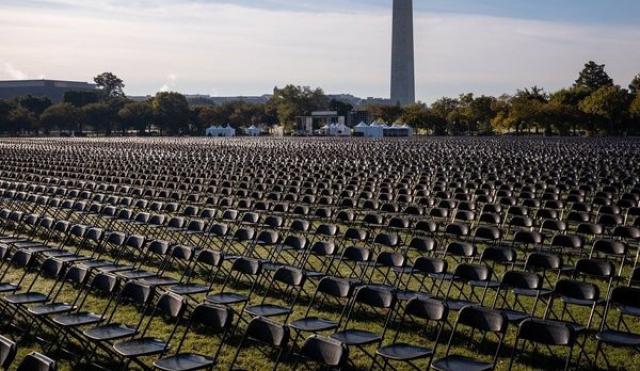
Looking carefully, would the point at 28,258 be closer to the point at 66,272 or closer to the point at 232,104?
the point at 66,272

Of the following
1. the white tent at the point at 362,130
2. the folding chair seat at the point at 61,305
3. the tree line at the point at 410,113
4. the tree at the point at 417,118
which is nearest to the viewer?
the folding chair seat at the point at 61,305

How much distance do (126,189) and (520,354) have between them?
43.7ft

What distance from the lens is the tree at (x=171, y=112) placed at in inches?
4097

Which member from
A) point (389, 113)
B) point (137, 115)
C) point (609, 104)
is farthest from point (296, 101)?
point (609, 104)

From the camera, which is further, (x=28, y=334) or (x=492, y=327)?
(x=28, y=334)

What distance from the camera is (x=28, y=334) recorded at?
739cm

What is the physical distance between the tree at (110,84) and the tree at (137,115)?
1741 inches

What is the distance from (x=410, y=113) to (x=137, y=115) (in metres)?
41.1

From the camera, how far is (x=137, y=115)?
102438 mm

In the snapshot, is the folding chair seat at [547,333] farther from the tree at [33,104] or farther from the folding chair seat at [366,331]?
the tree at [33,104]

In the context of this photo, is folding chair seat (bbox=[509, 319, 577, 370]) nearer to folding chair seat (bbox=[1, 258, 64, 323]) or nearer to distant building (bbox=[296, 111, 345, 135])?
folding chair seat (bbox=[1, 258, 64, 323])

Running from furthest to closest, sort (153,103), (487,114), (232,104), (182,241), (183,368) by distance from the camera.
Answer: (232,104)
(153,103)
(487,114)
(182,241)
(183,368)

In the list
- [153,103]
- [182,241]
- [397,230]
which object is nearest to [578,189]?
[397,230]

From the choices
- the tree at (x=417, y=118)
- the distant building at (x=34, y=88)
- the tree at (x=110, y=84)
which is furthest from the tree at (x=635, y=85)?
the distant building at (x=34, y=88)
